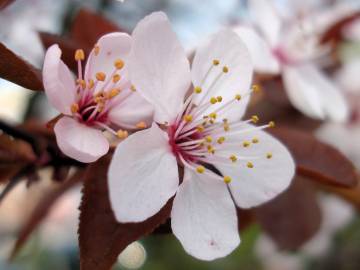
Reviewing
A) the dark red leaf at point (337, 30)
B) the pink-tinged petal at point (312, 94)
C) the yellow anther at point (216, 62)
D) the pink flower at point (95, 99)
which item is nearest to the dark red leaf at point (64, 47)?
the pink flower at point (95, 99)

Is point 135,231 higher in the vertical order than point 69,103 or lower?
lower

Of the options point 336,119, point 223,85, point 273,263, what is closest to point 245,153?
point 223,85

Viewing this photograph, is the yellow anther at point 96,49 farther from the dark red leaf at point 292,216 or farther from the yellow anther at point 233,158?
the dark red leaf at point 292,216

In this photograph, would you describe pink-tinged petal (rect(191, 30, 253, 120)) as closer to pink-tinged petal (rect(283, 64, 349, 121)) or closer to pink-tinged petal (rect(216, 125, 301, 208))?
pink-tinged petal (rect(216, 125, 301, 208))

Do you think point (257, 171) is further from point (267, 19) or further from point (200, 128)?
point (267, 19)

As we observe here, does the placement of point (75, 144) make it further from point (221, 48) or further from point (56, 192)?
point (56, 192)
